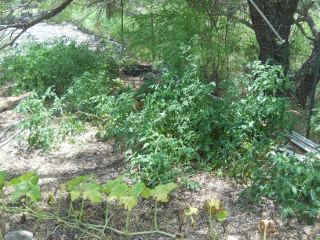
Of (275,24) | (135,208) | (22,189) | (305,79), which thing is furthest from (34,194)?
(275,24)

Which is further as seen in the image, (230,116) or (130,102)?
(130,102)

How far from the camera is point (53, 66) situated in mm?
5871

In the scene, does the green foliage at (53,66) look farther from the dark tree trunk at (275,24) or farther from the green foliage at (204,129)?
the dark tree trunk at (275,24)

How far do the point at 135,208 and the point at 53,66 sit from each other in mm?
3742

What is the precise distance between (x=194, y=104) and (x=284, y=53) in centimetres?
164

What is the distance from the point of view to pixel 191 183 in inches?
116

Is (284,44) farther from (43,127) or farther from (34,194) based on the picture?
(34,194)

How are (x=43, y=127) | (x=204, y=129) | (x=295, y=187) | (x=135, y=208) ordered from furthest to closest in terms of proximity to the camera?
(x=43, y=127)
(x=204, y=129)
(x=135, y=208)
(x=295, y=187)

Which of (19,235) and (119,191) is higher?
(119,191)

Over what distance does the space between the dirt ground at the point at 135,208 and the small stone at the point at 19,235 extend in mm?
78

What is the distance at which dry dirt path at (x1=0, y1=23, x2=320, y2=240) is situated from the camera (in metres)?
2.54

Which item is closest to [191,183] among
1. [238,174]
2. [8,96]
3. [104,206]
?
[238,174]

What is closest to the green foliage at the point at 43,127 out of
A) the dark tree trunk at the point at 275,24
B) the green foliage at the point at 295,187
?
the green foliage at the point at 295,187

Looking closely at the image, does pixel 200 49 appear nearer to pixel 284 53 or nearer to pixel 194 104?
pixel 284 53
